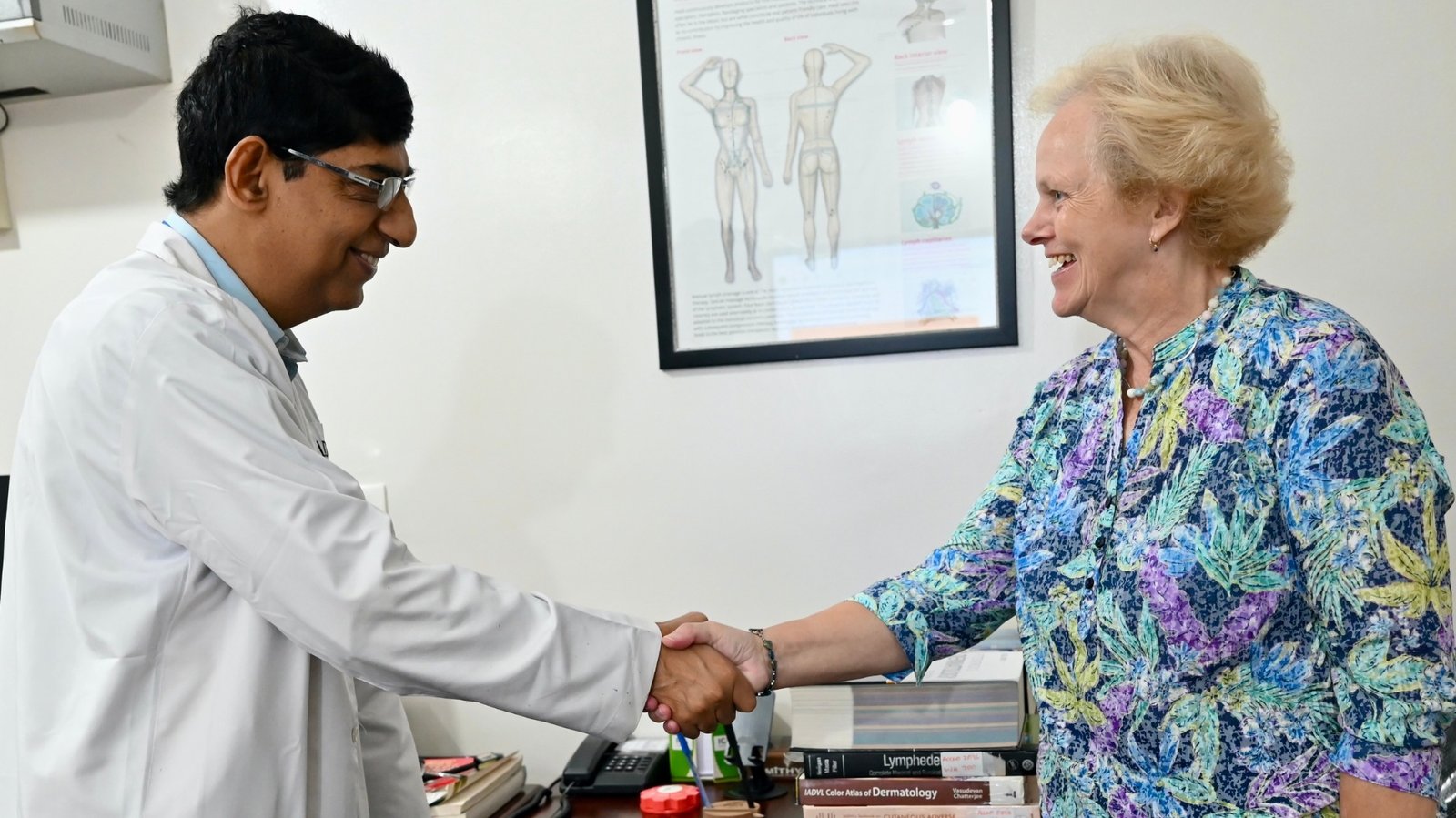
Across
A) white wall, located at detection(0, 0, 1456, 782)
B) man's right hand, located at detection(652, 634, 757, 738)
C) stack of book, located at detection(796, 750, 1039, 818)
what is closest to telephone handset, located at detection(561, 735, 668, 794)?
white wall, located at detection(0, 0, 1456, 782)

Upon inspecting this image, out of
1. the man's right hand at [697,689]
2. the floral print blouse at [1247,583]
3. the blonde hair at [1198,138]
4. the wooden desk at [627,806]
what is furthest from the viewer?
the wooden desk at [627,806]

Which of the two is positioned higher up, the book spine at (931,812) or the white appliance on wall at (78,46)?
the white appliance on wall at (78,46)

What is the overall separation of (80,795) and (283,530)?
1.11 ft

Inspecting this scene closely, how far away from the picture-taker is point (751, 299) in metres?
2.11

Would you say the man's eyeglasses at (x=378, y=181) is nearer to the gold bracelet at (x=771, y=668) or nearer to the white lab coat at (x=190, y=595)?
the white lab coat at (x=190, y=595)

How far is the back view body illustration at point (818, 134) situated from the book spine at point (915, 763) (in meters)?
0.83

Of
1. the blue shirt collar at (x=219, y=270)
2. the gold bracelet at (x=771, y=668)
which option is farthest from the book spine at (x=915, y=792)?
the blue shirt collar at (x=219, y=270)

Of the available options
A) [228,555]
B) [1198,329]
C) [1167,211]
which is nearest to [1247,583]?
[1198,329]

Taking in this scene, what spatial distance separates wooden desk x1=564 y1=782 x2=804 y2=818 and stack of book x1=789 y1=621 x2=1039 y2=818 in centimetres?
10

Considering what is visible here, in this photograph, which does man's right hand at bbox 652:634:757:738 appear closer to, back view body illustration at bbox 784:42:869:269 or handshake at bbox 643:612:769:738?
handshake at bbox 643:612:769:738

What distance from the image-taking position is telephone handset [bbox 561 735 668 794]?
194cm

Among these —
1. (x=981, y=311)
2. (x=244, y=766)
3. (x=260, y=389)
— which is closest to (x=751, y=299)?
(x=981, y=311)

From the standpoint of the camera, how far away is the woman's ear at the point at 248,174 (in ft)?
4.32

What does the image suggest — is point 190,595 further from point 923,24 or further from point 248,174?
point 923,24
